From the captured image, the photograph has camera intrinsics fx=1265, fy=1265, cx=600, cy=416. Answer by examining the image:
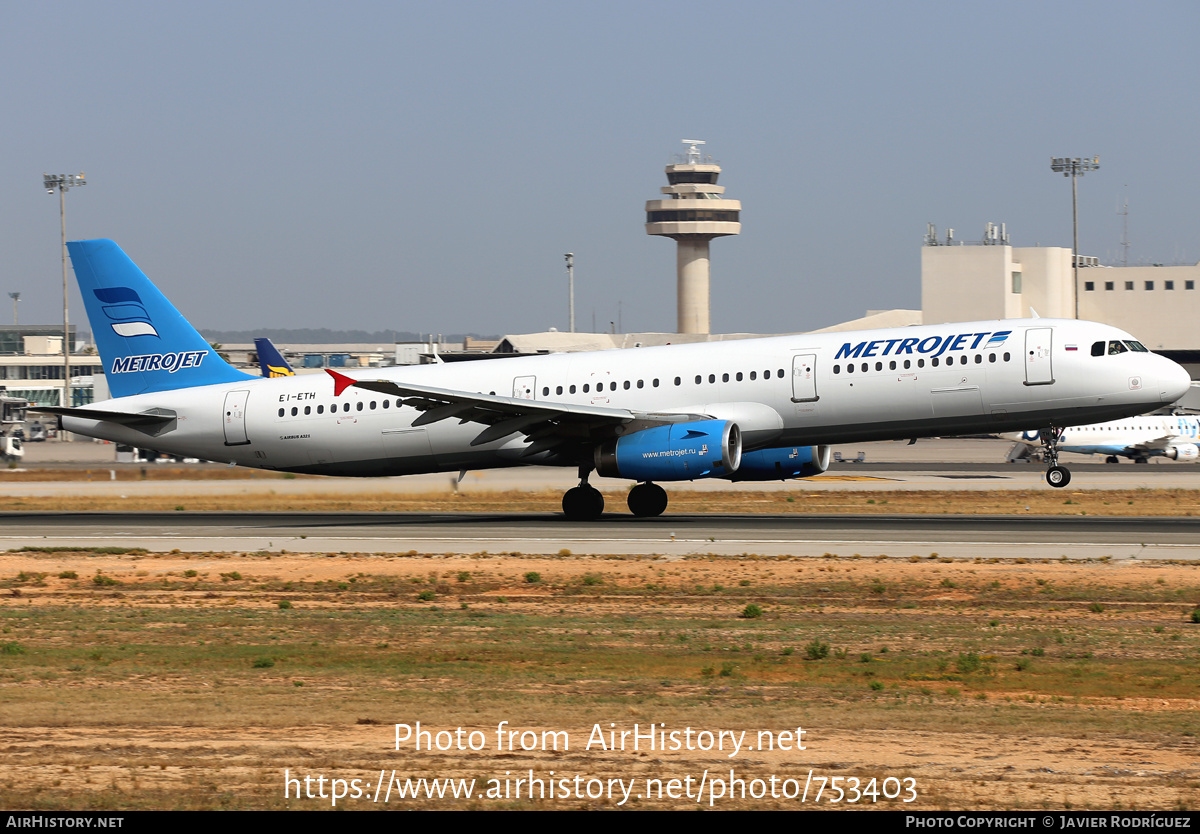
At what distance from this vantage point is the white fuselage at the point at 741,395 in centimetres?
2988

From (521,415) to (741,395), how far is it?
18.2 feet

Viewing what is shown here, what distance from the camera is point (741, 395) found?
104 feet

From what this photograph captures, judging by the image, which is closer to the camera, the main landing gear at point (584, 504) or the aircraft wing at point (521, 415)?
the aircraft wing at point (521, 415)

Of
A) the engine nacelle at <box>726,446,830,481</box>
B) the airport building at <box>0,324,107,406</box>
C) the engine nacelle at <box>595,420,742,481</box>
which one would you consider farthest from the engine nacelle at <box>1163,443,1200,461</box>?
the airport building at <box>0,324,107,406</box>

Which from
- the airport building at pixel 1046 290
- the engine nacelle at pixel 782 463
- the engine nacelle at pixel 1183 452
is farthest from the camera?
the airport building at pixel 1046 290

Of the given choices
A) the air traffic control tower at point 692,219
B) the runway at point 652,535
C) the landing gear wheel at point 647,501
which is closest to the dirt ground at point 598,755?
the runway at point 652,535

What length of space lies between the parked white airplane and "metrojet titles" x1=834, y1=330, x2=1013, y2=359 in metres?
45.9

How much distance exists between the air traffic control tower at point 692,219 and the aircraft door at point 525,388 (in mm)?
149768

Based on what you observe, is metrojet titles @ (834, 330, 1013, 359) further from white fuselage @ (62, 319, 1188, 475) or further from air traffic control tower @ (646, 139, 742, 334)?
air traffic control tower @ (646, 139, 742, 334)

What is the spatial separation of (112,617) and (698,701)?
34.6 ft

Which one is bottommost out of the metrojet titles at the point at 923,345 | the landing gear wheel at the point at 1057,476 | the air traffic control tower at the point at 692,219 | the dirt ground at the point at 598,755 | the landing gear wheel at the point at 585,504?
the dirt ground at the point at 598,755

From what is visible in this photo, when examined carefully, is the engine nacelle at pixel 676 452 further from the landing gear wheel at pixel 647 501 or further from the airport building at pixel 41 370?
the airport building at pixel 41 370

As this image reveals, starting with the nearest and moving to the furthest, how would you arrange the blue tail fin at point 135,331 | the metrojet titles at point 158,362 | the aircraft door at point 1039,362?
the aircraft door at point 1039,362 → the blue tail fin at point 135,331 → the metrojet titles at point 158,362
